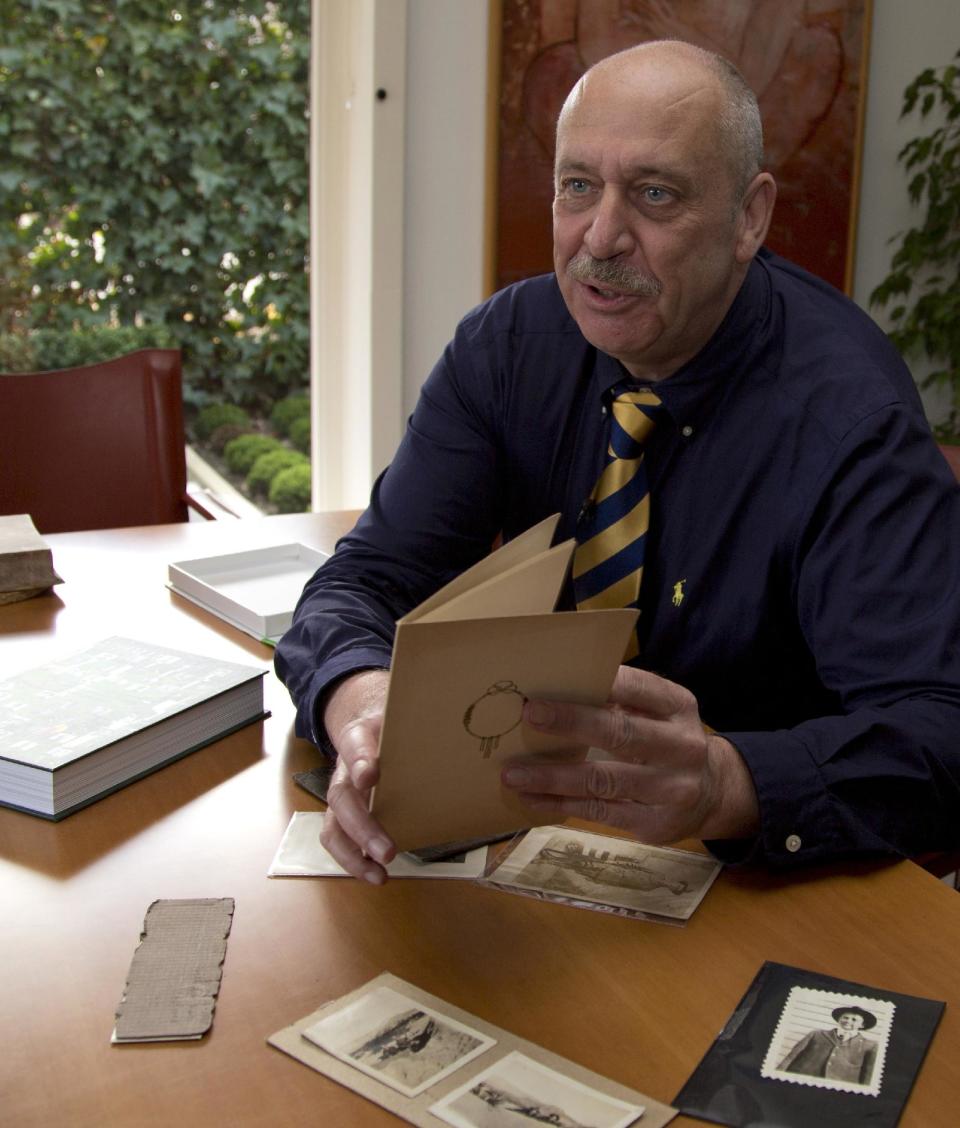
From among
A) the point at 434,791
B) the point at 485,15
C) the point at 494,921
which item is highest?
the point at 485,15

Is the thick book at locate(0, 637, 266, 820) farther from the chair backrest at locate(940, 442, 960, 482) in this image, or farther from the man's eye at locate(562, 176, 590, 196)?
the chair backrest at locate(940, 442, 960, 482)

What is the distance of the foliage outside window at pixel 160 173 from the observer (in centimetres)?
385

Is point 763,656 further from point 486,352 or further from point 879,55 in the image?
point 879,55

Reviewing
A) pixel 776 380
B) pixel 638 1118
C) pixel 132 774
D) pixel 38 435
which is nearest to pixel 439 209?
pixel 38 435

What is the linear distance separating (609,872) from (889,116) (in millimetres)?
3826

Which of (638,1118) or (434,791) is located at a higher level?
(434,791)

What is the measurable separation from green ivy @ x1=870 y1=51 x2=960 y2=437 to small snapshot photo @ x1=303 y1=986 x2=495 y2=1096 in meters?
3.80

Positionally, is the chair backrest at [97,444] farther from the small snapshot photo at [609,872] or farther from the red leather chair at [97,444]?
the small snapshot photo at [609,872]

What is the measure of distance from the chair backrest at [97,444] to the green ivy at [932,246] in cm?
260

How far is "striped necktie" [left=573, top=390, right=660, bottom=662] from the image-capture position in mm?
1540

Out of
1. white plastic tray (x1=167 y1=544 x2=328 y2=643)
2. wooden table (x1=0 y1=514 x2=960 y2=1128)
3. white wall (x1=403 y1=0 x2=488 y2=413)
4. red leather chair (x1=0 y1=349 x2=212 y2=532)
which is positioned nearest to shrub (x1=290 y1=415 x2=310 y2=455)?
white wall (x1=403 y1=0 x2=488 y2=413)

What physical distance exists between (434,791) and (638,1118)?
0.91 feet

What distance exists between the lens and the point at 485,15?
3650 mm

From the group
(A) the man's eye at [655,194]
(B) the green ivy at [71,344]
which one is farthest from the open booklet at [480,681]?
(B) the green ivy at [71,344]
